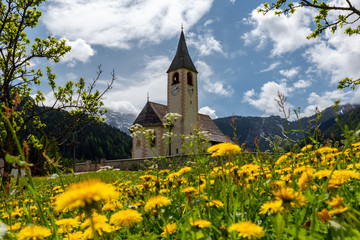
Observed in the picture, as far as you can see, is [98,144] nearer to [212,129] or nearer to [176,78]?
[212,129]

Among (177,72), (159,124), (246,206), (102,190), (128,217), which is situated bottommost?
(246,206)

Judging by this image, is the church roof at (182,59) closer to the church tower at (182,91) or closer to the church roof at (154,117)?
the church tower at (182,91)

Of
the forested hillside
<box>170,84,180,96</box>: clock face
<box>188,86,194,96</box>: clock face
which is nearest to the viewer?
<box>170,84,180,96</box>: clock face

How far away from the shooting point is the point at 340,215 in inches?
32.6

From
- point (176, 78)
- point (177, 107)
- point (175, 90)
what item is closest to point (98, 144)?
point (176, 78)

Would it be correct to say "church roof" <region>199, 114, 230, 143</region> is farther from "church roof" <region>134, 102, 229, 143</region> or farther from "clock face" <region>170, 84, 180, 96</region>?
"clock face" <region>170, 84, 180, 96</region>

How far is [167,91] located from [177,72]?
9.07ft

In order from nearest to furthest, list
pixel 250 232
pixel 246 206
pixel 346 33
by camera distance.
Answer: pixel 250 232 < pixel 246 206 < pixel 346 33

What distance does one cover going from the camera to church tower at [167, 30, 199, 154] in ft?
96.4

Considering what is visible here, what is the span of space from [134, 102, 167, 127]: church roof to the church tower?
1.89m

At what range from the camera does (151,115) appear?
104ft

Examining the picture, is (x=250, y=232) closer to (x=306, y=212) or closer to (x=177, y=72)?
(x=306, y=212)

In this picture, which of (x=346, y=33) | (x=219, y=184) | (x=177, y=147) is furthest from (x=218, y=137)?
(x=219, y=184)

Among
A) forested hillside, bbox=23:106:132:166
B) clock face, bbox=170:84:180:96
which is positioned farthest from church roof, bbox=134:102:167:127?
forested hillside, bbox=23:106:132:166
